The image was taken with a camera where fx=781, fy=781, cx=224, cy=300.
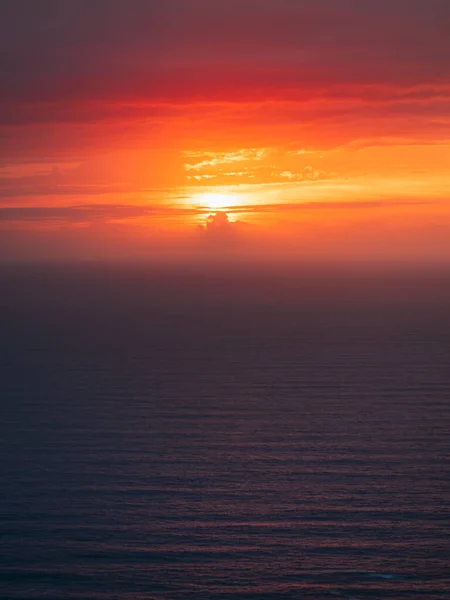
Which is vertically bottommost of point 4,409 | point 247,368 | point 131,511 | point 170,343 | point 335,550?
point 335,550

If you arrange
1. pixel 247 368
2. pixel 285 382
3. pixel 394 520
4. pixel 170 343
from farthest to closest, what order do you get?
pixel 170 343 < pixel 247 368 < pixel 285 382 < pixel 394 520

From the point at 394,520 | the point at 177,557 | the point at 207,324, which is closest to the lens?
the point at 177,557

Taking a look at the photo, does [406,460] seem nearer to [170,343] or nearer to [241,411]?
[241,411]

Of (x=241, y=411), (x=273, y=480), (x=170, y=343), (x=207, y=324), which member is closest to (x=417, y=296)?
(x=207, y=324)

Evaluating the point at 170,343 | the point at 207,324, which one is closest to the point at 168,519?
the point at 170,343

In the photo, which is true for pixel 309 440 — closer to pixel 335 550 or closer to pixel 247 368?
pixel 335 550

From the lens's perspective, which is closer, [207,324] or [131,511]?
[131,511]

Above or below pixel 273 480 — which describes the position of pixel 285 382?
above
